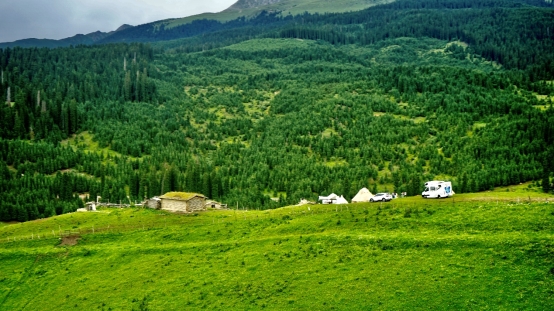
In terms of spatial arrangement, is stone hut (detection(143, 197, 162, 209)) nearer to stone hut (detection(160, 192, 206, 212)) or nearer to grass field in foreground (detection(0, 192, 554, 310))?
stone hut (detection(160, 192, 206, 212))

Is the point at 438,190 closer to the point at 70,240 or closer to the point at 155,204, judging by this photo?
the point at 155,204

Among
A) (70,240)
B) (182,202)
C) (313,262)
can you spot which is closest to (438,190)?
(313,262)

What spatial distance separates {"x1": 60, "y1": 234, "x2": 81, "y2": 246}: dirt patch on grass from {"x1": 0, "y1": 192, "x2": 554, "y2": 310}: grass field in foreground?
1.58 ft

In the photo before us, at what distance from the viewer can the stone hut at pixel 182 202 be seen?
11162 cm

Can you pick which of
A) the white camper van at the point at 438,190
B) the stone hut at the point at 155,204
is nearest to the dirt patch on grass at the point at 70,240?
the stone hut at the point at 155,204

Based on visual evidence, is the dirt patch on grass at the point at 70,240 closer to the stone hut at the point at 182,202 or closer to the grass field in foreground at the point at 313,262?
the grass field in foreground at the point at 313,262

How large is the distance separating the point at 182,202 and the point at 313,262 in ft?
152

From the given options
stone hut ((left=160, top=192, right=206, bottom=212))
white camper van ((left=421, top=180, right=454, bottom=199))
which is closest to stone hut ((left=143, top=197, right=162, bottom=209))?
stone hut ((left=160, top=192, right=206, bottom=212))

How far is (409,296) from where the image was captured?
6153 cm

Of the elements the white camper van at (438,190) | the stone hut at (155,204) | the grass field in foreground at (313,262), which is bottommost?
the stone hut at (155,204)

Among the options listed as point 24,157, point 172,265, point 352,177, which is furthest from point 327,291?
point 24,157

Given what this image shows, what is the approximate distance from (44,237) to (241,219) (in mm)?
37521

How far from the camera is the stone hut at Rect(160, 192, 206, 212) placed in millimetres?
111625

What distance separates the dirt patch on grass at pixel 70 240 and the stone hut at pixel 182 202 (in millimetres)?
20578
